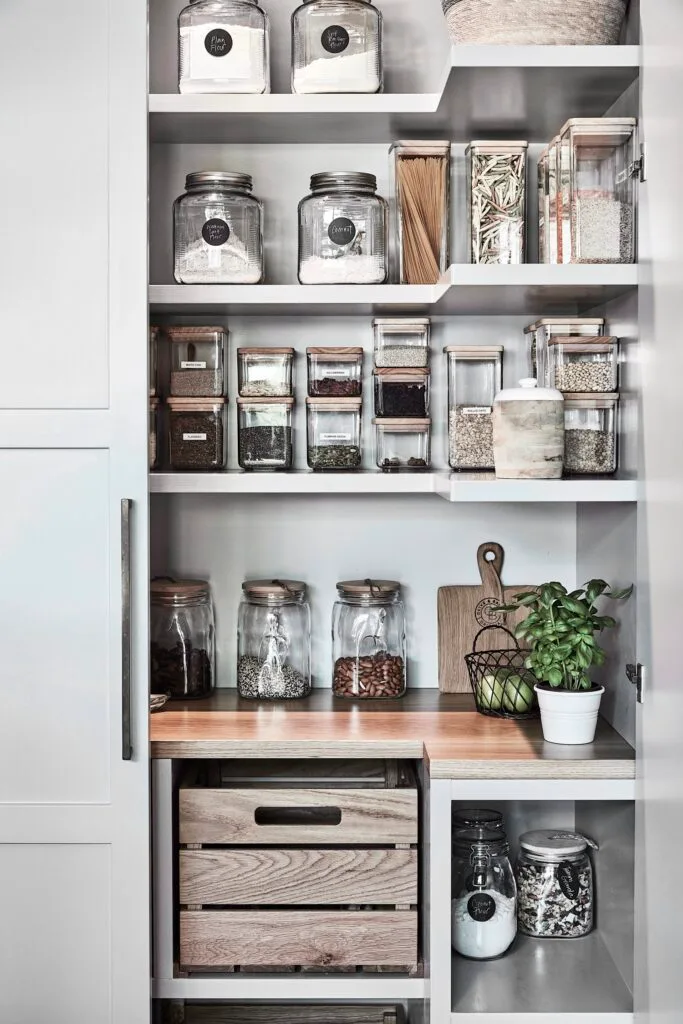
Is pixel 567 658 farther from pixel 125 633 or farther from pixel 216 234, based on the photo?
pixel 216 234

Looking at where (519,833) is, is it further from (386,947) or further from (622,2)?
(622,2)

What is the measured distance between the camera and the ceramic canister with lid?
2016 mm

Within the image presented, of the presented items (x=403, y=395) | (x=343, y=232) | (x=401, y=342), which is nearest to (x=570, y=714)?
(x=403, y=395)

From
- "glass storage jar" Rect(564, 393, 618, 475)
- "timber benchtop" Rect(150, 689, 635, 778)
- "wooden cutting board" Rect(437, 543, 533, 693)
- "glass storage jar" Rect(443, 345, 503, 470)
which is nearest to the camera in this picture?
"timber benchtop" Rect(150, 689, 635, 778)

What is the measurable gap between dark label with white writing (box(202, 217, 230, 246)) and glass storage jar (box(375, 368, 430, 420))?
16.1 inches

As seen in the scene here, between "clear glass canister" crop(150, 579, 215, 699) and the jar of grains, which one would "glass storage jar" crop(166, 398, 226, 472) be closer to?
"clear glass canister" crop(150, 579, 215, 699)

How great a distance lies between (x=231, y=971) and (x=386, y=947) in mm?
296

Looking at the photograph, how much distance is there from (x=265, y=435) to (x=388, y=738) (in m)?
0.67

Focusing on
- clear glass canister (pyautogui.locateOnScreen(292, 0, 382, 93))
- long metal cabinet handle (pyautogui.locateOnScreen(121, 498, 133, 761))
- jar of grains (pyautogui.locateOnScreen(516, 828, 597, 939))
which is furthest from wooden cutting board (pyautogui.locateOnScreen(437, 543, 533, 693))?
clear glass canister (pyautogui.locateOnScreen(292, 0, 382, 93))

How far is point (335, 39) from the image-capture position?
2.17 metres

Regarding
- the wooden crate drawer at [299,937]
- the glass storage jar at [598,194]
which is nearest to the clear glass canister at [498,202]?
the glass storage jar at [598,194]

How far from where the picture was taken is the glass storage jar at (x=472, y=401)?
223 centimetres

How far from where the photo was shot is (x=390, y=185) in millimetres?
2309

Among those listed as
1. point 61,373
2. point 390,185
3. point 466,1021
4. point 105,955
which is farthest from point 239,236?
point 466,1021
